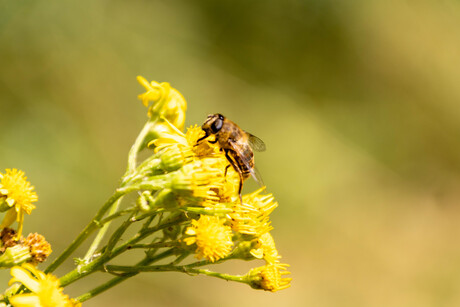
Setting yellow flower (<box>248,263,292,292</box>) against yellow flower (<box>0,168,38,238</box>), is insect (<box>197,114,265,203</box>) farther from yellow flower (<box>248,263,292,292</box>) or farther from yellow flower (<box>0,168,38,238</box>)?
yellow flower (<box>0,168,38,238</box>)

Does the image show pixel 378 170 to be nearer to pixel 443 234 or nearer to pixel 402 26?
pixel 443 234

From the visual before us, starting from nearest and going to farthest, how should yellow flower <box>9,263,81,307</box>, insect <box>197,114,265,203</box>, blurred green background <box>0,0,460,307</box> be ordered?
yellow flower <box>9,263,81,307</box> → insect <box>197,114,265,203</box> → blurred green background <box>0,0,460,307</box>

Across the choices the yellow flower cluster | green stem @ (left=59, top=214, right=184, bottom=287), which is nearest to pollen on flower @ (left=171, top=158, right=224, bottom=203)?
the yellow flower cluster

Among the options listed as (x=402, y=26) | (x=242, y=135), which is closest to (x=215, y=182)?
(x=242, y=135)

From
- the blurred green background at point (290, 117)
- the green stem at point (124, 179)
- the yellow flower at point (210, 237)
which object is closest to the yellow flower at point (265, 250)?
the yellow flower at point (210, 237)

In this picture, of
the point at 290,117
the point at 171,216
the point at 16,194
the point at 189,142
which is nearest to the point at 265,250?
the point at 171,216

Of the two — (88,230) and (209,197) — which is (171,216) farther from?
(88,230)

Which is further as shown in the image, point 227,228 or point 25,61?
point 25,61
